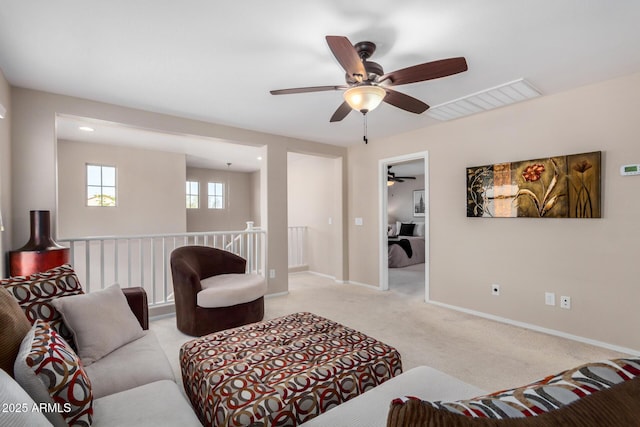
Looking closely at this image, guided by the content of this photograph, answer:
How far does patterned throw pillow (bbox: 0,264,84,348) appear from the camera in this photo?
1.58 meters

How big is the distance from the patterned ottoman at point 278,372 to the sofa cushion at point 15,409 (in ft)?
2.27

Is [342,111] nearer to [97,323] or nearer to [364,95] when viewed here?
[364,95]

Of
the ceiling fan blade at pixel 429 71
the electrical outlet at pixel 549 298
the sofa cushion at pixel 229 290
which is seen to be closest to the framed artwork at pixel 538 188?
the electrical outlet at pixel 549 298

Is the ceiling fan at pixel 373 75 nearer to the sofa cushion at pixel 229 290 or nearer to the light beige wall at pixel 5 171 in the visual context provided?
the sofa cushion at pixel 229 290

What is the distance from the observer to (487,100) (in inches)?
124

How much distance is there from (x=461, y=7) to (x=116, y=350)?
2.75 meters

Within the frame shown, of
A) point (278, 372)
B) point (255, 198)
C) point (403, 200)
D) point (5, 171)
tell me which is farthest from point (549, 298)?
point (255, 198)

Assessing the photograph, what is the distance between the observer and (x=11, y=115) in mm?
2783

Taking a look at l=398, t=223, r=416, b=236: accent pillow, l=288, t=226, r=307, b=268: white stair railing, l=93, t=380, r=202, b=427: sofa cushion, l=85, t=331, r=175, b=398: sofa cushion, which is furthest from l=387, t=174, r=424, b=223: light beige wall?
l=93, t=380, r=202, b=427: sofa cushion

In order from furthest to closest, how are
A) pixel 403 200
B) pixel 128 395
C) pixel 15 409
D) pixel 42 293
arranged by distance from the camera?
pixel 403 200 → pixel 42 293 → pixel 128 395 → pixel 15 409

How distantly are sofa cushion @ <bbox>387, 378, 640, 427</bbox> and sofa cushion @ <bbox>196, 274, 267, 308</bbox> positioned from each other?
274 centimetres

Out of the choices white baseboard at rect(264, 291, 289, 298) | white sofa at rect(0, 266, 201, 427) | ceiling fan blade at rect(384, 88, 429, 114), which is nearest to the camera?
white sofa at rect(0, 266, 201, 427)

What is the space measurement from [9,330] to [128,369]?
0.59 metres

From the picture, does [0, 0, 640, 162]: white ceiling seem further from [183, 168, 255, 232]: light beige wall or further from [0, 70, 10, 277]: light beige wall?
[183, 168, 255, 232]: light beige wall
